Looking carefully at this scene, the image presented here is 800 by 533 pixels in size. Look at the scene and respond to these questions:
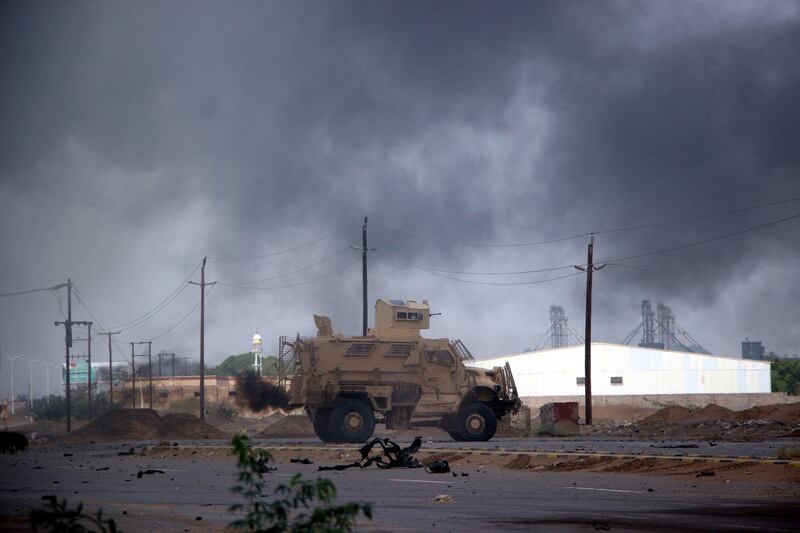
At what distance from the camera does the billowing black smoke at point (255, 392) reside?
3850 centimetres

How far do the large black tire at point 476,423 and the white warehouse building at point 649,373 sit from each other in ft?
145

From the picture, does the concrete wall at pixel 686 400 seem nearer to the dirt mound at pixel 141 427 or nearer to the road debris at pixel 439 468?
the dirt mound at pixel 141 427

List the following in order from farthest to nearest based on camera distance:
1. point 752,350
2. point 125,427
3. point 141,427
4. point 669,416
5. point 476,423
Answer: point 752,350
point 125,427
point 141,427
point 669,416
point 476,423

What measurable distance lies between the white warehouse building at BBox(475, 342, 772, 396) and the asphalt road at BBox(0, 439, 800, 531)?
5657 centimetres

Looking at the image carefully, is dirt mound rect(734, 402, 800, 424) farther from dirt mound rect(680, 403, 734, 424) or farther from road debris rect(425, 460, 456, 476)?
road debris rect(425, 460, 456, 476)

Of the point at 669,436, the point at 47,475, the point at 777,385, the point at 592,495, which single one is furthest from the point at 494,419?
the point at 777,385

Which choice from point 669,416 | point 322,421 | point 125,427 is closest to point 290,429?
point 125,427

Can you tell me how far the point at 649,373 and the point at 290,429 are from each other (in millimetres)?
36016

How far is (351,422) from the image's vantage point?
32938 mm

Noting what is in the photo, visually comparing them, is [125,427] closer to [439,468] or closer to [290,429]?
[290,429]

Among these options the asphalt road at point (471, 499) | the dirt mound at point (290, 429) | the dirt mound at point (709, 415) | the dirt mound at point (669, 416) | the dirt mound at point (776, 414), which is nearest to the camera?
the asphalt road at point (471, 499)

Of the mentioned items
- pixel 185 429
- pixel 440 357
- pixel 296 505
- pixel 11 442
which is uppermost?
pixel 11 442

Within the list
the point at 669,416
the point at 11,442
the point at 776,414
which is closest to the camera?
the point at 11,442

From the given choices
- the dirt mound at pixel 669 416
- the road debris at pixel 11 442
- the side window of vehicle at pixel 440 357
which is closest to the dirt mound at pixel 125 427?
the side window of vehicle at pixel 440 357
